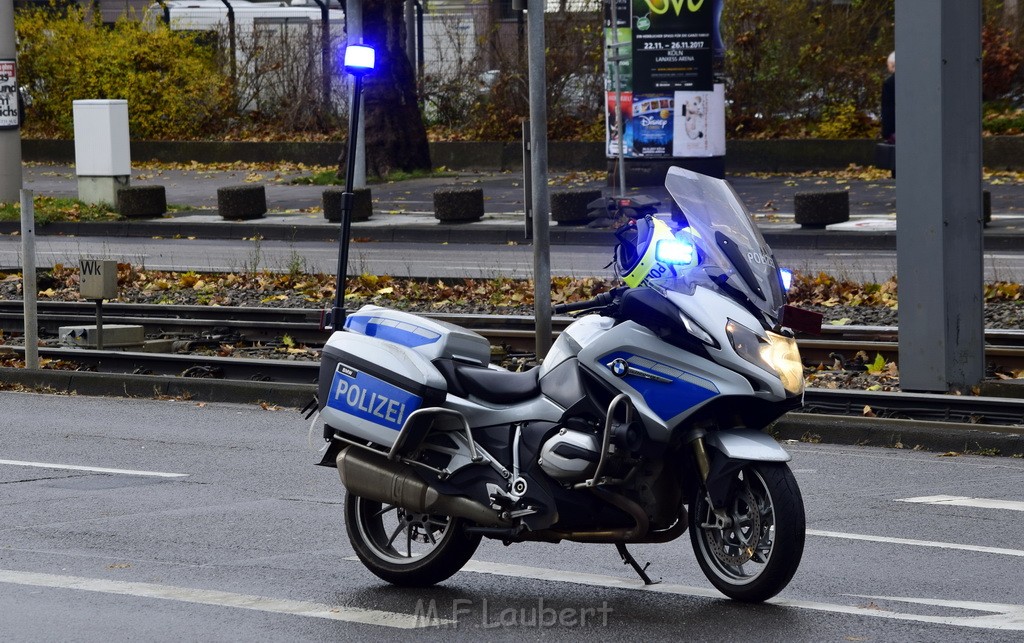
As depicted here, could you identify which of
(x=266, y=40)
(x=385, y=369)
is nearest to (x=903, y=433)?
(x=385, y=369)

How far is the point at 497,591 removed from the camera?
6.16 meters

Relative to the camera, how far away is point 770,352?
5.57 m

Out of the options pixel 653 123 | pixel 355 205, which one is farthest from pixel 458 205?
pixel 653 123

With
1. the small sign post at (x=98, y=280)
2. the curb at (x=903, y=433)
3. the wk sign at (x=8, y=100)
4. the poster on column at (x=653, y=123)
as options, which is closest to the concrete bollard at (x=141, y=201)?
the wk sign at (x=8, y=100)

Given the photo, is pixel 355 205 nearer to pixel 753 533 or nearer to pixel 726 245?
pixel 726 245

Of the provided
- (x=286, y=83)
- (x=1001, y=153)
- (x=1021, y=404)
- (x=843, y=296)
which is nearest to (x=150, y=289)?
(x=843, y=296)

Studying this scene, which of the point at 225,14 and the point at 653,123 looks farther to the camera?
the point at 225,14

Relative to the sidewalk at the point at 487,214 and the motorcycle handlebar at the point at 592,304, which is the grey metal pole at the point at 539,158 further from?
the motorcycle handlebar at the point at 592,304

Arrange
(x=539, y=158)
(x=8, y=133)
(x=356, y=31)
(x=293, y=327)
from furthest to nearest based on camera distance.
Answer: (x=356, y=31)
(x=8, y=133)
(x=293, y=327)
(x=539, y=158)

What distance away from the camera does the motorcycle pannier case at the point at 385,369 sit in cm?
598

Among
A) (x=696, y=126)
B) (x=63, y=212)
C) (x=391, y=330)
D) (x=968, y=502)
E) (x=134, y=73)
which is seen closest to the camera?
(x=391, y=330)

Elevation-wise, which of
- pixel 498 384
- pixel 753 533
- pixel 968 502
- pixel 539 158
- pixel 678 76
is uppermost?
pixel 678 76

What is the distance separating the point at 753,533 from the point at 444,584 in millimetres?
1309

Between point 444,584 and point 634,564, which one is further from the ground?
point 634,564
